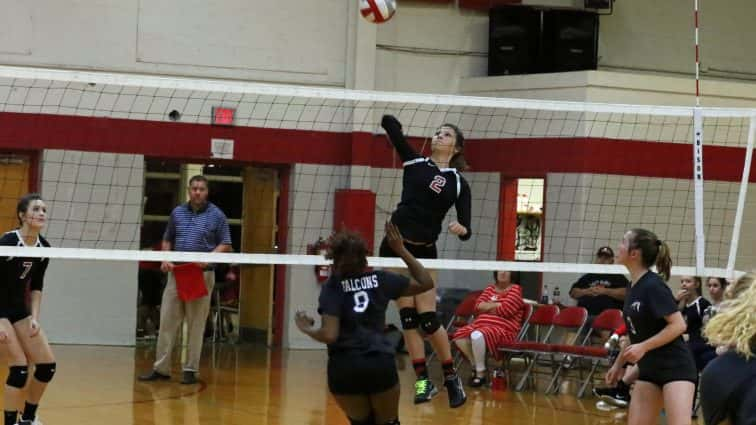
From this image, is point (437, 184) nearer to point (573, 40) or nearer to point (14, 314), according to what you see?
point (14, 314)

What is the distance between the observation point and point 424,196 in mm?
9023

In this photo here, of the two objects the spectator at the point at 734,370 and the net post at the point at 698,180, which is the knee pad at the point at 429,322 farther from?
the spectator at the point at 734,370

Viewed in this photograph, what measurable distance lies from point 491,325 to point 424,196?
5.55 meters

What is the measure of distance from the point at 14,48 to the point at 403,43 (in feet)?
16.7

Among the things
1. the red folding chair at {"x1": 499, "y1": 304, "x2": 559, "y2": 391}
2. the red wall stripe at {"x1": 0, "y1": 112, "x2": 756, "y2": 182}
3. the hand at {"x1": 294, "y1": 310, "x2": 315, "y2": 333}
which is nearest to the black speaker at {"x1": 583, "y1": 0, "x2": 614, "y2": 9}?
the red wall stripe at {"x1": 0, "y1": 112, "x2": 756, "y2": 182}

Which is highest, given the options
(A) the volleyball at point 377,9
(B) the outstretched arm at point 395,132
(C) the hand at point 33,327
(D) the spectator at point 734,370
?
(A) the volleyball at point 377,9

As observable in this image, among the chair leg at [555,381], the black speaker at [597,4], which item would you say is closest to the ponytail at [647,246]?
the chair leg at [555,381]

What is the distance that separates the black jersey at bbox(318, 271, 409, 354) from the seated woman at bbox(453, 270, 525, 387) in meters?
6.48

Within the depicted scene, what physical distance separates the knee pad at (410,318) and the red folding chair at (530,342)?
4927 millimetres

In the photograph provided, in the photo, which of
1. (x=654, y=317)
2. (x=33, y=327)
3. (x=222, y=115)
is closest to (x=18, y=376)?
(x=33, y=327)

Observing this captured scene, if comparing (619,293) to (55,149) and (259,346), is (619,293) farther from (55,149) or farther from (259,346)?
(55,149)

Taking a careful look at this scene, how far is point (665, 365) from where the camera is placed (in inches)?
304

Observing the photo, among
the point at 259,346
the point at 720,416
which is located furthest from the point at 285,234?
the point at 720,416

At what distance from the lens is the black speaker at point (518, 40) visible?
17.4 meters
